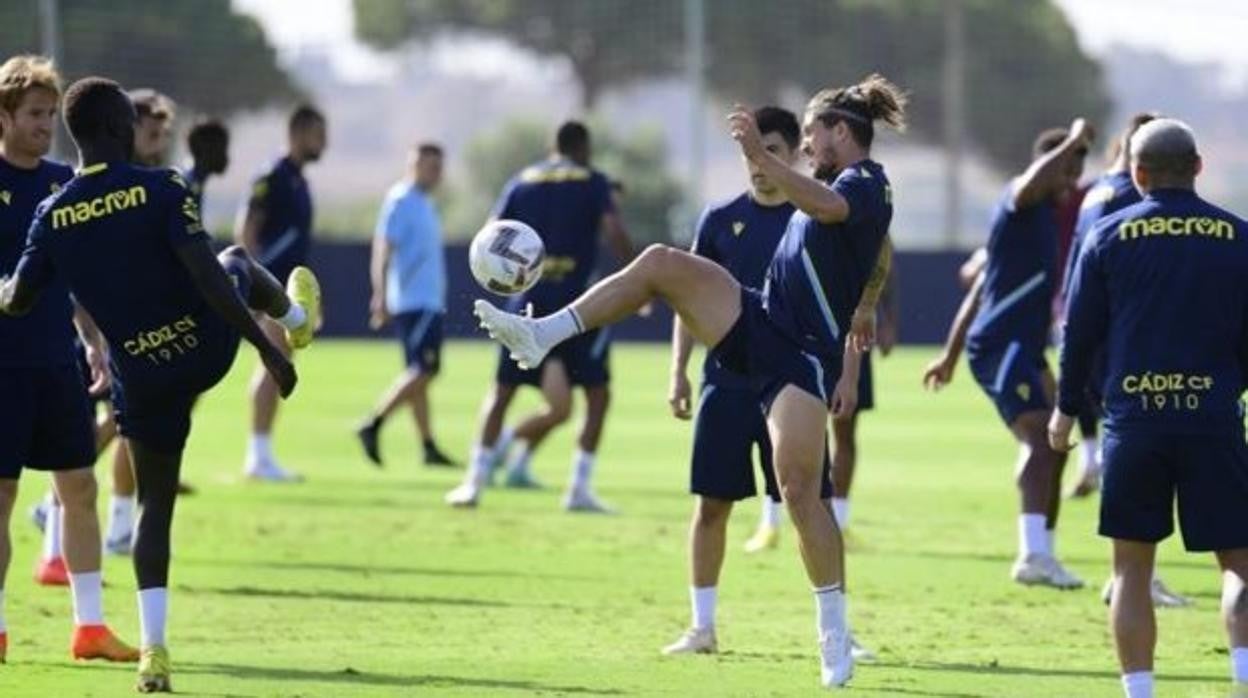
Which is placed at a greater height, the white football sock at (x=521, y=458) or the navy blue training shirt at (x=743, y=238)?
the navy blue training shirt at (x=743, y=238)

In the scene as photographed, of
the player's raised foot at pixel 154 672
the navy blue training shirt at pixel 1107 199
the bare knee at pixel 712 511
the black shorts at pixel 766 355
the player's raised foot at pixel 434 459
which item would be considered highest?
the navy blue training shirt at pixel 1107 199

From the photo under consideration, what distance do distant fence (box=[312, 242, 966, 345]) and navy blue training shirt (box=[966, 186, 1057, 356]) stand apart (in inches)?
733

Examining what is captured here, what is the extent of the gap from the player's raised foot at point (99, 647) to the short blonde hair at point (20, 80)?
88.5 inches

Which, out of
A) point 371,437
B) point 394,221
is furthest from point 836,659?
point 394,221

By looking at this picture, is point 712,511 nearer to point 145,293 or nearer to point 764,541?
point 145,293

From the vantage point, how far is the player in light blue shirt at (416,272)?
23.0 meters

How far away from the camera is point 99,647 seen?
40.5 feet

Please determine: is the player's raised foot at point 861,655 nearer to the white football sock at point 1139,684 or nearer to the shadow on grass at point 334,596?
the white football sock at point 1139,684

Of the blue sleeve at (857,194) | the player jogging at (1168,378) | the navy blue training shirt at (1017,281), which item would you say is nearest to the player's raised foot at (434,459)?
the navy blue training shirt at (1017,281)

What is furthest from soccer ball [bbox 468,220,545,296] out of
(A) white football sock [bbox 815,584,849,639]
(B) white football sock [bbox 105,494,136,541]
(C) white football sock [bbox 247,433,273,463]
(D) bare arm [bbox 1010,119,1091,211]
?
(C) white football sock [bbox 247,433,273,463]

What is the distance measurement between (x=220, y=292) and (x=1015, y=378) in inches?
247

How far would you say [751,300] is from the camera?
11578mm

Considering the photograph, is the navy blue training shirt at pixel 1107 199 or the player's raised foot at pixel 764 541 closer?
the navy blue training shirt at pixel 1107 199

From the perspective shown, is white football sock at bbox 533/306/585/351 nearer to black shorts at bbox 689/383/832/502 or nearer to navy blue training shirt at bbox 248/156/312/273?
black shorts at bbox 689/383/832/502
